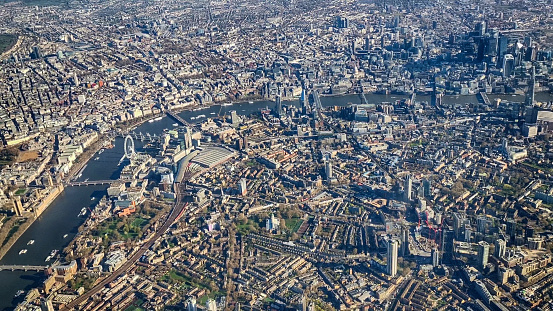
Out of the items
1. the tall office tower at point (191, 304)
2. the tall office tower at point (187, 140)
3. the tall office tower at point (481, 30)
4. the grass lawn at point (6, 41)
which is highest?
the grass lawn at point (6, 41)

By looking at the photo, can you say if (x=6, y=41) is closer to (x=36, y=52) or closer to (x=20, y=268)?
(x=36, y=52)

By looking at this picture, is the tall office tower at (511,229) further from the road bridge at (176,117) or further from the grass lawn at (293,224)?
the road bridge at (176,117)

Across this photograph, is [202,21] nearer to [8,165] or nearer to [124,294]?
[8,165]

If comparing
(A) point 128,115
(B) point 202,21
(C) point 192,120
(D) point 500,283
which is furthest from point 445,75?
(B) point 202,21

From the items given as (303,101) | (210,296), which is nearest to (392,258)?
(210,296)

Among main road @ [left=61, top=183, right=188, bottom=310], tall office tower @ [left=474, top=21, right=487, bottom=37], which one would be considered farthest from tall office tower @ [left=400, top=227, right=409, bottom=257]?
tall office tower @ [left=474, top=21, right=487, bottom=37]

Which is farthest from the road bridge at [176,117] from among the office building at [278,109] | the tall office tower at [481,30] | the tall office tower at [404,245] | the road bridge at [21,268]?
the tall office tower at [481,30]
